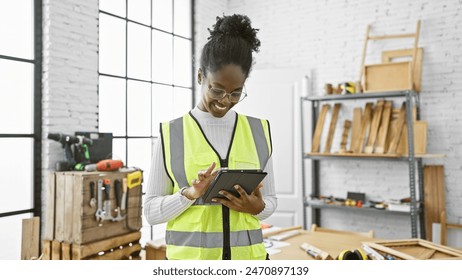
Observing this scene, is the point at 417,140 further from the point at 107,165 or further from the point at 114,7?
the point at 114,7

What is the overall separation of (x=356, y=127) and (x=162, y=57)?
1.90 metres

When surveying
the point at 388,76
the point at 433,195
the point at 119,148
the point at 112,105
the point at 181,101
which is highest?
the point at 388,76

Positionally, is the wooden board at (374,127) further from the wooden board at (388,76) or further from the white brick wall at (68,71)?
the white brick wall at (68,71)

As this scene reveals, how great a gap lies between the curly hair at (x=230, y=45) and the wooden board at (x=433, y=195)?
2.83 meters

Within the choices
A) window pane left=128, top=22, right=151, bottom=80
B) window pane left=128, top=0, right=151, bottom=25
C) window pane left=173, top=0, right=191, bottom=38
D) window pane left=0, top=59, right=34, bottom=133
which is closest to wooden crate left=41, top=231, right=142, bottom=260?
window pane left=0, top=59, right=34, bottom=133

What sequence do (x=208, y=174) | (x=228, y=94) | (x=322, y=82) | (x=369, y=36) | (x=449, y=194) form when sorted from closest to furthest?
(x=208, y=174) < (x=228, y=94) < (x=449, y=194) < (x=369, y=36) < (x=322, y=82)

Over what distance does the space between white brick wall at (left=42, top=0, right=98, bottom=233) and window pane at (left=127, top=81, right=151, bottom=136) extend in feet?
1.49

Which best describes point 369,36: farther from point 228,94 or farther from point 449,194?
point 228,94

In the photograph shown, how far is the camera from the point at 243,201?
102 cm

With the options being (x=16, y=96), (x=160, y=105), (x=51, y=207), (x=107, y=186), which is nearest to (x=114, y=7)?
(x=160, y=105)

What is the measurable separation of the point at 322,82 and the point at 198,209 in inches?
125

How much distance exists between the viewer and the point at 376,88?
11.1ft

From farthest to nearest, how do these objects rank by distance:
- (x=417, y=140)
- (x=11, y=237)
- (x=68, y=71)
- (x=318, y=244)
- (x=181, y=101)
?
1. (x=181, y=101)
2. (x=417, y=140)
3. (x=68, y=71)
4. (x=11, y=237)
5. (x=318, y=244)
